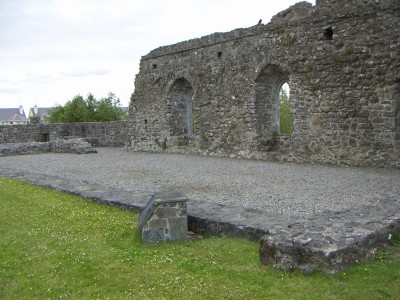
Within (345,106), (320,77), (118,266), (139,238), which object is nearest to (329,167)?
(345,106)

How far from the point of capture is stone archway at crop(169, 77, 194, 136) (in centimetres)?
1869

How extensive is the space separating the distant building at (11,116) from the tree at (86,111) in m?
53.3

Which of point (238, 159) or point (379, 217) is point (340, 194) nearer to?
point (379, 217)

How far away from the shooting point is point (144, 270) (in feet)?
14.9

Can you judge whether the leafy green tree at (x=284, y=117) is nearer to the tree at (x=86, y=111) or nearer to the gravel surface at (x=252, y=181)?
the gravel surface at (x=252, y=181)

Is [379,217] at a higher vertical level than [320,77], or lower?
lower

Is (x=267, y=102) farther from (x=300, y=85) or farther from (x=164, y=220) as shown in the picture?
(x=164, y=220)

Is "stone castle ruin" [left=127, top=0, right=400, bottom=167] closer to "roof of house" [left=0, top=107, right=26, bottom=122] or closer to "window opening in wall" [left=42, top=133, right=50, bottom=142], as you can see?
"window opening in wall" [left=42, top=133, right=50, bottom=142]

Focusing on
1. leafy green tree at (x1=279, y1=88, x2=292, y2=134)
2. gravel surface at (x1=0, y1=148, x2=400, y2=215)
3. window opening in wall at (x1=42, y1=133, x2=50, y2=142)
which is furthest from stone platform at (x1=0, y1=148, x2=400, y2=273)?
window opening in wall at (x1=42, y1=133, x2=50, y2=142)

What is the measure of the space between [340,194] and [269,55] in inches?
288

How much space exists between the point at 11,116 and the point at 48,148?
72451 mm

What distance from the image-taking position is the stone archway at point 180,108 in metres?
18.7

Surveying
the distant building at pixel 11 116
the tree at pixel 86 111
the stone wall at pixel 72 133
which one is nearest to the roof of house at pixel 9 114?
the distant building at pixel 11 116

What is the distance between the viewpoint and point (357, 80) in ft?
38.9
